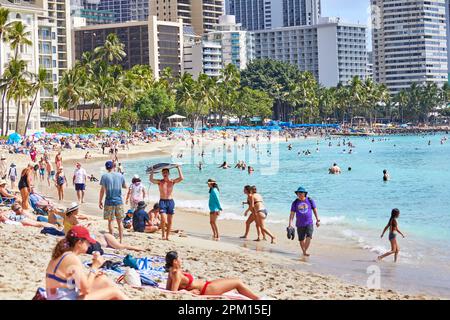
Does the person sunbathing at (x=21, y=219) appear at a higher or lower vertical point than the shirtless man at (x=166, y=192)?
lower

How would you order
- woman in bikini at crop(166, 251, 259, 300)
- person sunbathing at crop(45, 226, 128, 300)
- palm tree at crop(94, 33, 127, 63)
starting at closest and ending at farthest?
person sunbathing at crop(45, 226, 128, 300) → woman in bikini at crop(166, 251, 259, 300) → palm tree at crop(94, 33, 127, 63)

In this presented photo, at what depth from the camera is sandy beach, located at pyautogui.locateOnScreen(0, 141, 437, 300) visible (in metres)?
9.32

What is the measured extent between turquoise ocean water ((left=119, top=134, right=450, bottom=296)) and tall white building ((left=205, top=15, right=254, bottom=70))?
100 metres

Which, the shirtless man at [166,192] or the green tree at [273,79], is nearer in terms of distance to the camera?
the shirtless man at [166,192]

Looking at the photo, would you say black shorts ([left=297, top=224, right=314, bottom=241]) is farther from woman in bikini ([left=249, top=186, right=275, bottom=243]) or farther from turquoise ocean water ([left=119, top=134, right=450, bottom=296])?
woman in bikini ([left=249, top=186, right=275, bottom=243])

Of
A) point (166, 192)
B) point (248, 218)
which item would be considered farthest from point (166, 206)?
point (248, 218)

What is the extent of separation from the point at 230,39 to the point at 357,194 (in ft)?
434

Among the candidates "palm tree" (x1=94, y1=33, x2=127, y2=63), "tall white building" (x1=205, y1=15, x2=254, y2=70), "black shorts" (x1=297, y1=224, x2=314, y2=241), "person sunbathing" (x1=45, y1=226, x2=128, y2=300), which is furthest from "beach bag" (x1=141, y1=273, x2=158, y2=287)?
"tall white building" (x1=205, y1=15, x2=254, y2=70)

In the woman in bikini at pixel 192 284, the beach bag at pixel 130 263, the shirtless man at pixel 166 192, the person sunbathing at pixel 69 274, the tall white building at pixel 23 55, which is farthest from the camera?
the tall white building at pixel 23 55

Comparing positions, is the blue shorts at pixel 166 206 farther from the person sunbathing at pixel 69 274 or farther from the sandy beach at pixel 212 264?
the person sunbathing at pixel 69 274

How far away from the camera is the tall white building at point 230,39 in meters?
158

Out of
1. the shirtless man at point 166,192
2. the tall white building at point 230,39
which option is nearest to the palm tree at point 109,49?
the tall white building at point 230,39

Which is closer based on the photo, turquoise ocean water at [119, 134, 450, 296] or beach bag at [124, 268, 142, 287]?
beach bag at [124, 268, 142, 287]

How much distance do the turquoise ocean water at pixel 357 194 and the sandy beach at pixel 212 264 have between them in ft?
8.10
